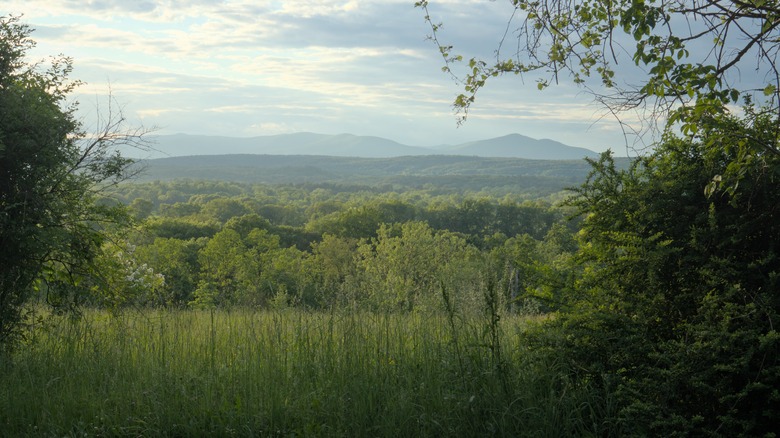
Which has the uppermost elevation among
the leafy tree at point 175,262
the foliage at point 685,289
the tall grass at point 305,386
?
the foliage at point 685,289

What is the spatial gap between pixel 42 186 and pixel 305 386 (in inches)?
153

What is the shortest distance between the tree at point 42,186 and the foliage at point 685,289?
5.42 metres

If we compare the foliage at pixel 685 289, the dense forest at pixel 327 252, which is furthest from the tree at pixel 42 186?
the foliage at pixel 685 289

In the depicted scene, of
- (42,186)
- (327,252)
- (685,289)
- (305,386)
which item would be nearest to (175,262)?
(327,252)

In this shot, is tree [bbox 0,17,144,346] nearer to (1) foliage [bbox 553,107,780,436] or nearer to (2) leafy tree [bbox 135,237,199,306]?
(1) foliage [bbox 553,107,780,436]

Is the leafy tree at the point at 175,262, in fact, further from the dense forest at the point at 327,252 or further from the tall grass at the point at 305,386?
the tall grass at the point at 305,386

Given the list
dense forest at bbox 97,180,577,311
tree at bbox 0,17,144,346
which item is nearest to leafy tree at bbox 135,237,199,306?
dense forest at bbox 97,180,577,311

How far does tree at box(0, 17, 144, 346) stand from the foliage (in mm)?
5422

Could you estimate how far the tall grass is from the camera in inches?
180

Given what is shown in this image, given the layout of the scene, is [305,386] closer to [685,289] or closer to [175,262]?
[685,289]

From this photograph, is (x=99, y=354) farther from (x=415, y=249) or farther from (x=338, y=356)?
(x=415, y=249)

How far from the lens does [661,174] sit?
5.07 metres

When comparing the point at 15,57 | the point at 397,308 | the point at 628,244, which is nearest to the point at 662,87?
the point at 628,244

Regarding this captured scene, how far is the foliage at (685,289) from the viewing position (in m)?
4.09
